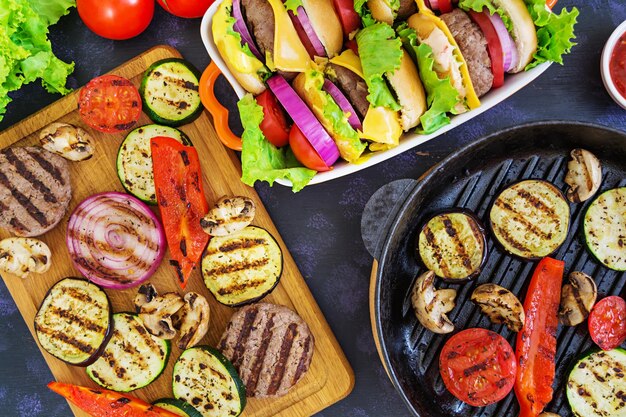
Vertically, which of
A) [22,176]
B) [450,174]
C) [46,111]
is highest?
[46,111]

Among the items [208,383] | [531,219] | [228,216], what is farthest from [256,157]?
[531,219]

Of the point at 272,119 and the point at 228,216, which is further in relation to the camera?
the point at 228,216

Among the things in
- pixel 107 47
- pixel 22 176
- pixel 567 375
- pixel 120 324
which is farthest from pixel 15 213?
pixel 567 375

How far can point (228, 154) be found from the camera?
3512 millimetres

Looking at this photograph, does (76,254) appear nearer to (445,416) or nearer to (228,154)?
(228,154)

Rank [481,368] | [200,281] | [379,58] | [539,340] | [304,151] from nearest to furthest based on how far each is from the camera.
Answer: [379,58] < [304,151] < [481,368] < [539,340] < [200,281]

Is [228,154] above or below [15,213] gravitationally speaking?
below

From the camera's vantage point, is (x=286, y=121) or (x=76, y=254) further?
(x=76, y=254)

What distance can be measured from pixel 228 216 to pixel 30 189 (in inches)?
43.0

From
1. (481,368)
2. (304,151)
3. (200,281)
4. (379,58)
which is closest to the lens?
(379,58)

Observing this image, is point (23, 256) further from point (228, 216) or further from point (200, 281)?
point (228, 216)

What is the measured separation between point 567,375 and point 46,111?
3.23 meters

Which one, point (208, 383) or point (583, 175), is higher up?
point (583, 175)

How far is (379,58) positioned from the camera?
8.80ft
